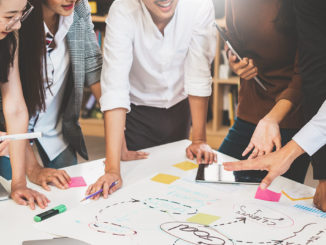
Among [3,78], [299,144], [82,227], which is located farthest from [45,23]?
[299,144]

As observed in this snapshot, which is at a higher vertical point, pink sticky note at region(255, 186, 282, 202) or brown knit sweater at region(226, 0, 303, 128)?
brown knit sweater at region(226, 0, 303, 128)

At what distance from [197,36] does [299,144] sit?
24.4 inches

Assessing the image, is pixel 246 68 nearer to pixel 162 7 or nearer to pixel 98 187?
pixel 162 7

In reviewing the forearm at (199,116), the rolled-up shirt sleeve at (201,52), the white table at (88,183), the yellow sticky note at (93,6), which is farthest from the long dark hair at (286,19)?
the yellow sticky note at (93,6)

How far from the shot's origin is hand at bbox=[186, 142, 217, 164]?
1337mm

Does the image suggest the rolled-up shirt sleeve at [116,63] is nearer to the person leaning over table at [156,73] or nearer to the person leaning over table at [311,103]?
the person leaning over table at [156,73]

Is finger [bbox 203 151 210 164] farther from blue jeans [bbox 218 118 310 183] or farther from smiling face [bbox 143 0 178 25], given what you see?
smiling face [bbox 143 0 178 25]

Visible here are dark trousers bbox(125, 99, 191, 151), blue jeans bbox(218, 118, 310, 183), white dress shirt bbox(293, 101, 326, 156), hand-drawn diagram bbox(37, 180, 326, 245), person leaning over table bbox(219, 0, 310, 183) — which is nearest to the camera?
hand-drawn diagram bbox(37, 180, 326, 245)

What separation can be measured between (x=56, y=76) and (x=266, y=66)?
75 centimetres

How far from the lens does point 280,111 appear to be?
1.21 metres

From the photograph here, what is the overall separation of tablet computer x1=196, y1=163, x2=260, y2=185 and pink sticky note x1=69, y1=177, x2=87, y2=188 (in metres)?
0.34

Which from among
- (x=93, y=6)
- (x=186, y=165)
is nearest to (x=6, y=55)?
(x=186, y=165)

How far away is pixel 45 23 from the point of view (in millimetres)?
1340

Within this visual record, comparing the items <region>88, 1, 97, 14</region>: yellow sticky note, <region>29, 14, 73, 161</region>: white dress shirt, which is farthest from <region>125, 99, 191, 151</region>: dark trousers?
<region>88, 1, 97, 14</region>: yellow sticky note
